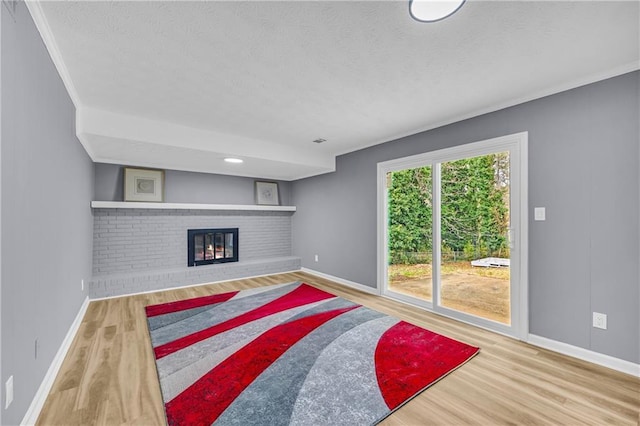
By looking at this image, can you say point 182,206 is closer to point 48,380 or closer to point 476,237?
point 48,380

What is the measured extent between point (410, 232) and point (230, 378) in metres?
2.83

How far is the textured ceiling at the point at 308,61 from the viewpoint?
158 centimetres

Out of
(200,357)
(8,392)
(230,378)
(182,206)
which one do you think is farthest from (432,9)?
(182,206)

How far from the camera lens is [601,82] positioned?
7.39 feet

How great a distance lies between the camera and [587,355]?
230 cm

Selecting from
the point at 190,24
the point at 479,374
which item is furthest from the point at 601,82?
the point at 190,24

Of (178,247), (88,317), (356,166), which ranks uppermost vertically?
(356,166)

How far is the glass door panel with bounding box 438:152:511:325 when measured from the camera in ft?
9.43

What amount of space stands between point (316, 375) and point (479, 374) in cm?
125

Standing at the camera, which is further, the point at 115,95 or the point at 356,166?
the point at 356,166

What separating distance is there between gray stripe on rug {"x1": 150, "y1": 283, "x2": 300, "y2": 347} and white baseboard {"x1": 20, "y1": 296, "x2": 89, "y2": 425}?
2.15ft

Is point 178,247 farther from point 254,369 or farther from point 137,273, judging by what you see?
point 254,369

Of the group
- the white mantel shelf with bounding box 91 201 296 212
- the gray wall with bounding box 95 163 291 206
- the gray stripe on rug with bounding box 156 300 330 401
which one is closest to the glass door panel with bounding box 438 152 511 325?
the gray stripe on rug with bounding box 156 300 330 401

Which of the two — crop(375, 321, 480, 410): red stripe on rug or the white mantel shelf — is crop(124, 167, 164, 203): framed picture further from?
crop(375, 321, 480, 410): red stripe on rug
